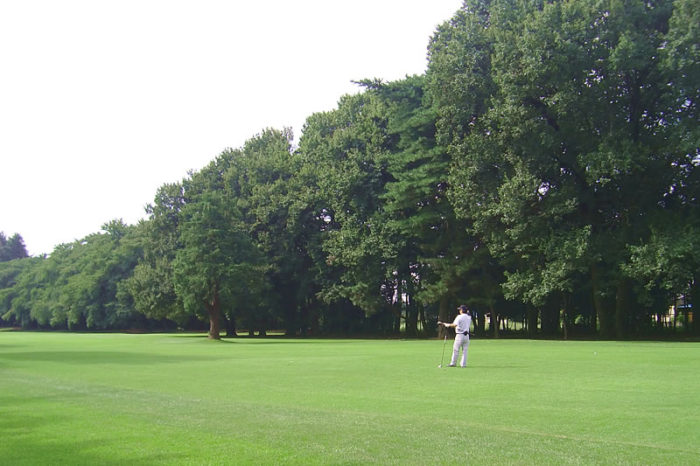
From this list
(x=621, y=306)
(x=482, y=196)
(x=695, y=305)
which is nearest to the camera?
(x=621, y=306)

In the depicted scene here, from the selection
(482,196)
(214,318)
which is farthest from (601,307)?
(214,318)

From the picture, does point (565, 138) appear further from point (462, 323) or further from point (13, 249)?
point (13, 249)

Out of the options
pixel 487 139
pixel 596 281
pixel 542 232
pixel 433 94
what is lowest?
pixel 596 281

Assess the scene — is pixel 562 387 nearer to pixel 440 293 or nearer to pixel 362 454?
pixel 362 454

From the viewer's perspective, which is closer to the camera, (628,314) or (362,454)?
(362,454)

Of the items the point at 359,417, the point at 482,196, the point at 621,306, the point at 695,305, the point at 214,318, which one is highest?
the point at 482,196

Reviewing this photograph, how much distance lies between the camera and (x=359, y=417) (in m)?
11.7

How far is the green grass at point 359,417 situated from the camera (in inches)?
346

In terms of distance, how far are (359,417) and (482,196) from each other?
37.8m

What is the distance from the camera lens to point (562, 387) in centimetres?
1580

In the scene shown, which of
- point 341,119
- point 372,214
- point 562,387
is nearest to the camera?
point 562,387

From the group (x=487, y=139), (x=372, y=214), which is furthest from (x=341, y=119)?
(x=487, y=139)

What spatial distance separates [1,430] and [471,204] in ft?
134

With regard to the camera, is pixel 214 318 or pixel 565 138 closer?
pixel 565 138
